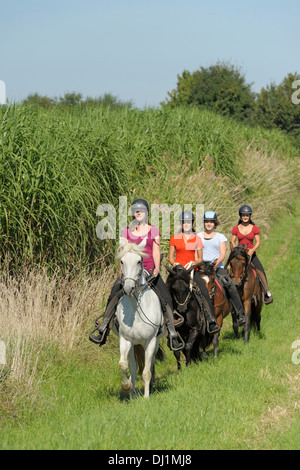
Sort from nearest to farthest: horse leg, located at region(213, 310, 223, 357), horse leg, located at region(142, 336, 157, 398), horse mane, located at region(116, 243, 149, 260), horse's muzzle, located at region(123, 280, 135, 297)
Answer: horse's muzzle, located at region(123, 280, 135, 297), horse mane, located at region(116, 243, 149, 260), horse leg, located at region(142, 336, 157, 398), horse leg, located at region(213, 310, 223, 357)

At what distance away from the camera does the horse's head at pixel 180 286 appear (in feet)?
32.6

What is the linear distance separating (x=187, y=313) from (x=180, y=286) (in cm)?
59

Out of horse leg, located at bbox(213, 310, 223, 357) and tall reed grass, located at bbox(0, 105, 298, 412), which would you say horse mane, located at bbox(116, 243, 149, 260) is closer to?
tall reed grass, located at bbox(0, 105, 298, 412)

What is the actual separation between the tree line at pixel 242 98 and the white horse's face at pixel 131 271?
153 feet

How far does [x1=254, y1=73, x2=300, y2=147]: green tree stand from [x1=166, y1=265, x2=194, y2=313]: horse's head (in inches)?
1717

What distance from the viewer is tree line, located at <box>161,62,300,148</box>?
54094mm

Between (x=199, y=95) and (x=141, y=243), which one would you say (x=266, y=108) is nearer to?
(x=199, y=95)

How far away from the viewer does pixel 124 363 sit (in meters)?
8.34
